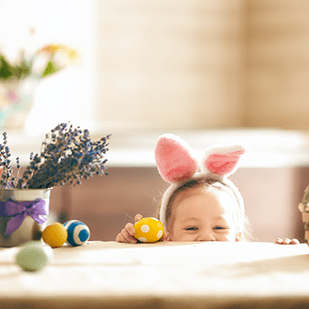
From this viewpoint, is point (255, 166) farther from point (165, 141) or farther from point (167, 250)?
point (167, 250)

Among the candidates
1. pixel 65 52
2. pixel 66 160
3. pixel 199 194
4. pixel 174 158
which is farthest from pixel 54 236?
pixel 65 52

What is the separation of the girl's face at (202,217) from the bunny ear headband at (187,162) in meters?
0.05

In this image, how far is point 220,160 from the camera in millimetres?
1312

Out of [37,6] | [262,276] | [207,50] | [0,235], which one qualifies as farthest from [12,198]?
[207,50]

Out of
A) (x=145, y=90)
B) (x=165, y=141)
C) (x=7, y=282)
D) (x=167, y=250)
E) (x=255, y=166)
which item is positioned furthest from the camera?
(x=145, y=90)

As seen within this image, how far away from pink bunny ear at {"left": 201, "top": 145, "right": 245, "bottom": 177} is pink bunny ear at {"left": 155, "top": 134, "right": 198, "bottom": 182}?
0.05m

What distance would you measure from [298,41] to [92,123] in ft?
4.92

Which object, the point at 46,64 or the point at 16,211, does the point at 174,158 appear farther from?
the point at 46,64

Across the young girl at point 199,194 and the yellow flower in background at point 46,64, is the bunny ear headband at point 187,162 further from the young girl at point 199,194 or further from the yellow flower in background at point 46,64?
the yellow flower in background at point 46,64

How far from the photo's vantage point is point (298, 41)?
2928mm

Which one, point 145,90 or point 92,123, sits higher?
point 145,90

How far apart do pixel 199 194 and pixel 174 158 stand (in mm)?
167

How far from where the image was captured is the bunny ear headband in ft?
3.99

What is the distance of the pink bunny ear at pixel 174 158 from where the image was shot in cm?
122
